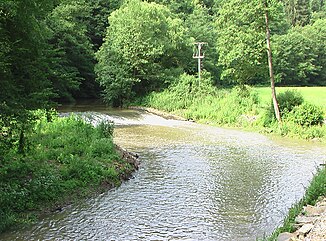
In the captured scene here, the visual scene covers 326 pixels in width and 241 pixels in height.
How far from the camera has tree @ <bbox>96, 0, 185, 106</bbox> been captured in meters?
35.4

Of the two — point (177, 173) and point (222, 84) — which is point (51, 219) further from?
point (222, 84)

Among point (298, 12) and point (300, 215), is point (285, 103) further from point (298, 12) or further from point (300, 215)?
point (298, 12)

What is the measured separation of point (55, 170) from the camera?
425 inches

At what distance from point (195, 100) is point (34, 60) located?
22600 millimetres

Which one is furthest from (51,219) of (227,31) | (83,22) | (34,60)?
(83,22)

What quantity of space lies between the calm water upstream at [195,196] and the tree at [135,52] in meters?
17.2

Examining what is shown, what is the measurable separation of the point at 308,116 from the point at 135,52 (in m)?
19.0

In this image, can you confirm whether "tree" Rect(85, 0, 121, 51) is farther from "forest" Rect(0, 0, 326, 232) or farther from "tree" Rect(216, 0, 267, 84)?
"tree" Rect(216, 0, 267, 84)

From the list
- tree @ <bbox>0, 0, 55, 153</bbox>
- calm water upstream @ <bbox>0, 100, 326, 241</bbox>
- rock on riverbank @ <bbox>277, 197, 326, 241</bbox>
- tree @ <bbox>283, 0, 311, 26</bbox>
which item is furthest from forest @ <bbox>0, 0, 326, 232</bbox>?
tree @ <bbox>283, 0, 311, 26</bbox>

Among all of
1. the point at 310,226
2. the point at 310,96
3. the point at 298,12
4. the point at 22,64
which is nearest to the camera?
the point at 310,226

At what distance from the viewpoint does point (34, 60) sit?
902 cm

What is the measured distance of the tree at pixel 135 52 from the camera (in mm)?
35375

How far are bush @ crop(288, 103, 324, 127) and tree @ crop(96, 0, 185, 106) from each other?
16.1 metres

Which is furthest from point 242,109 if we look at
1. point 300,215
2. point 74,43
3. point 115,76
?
point 74,43
